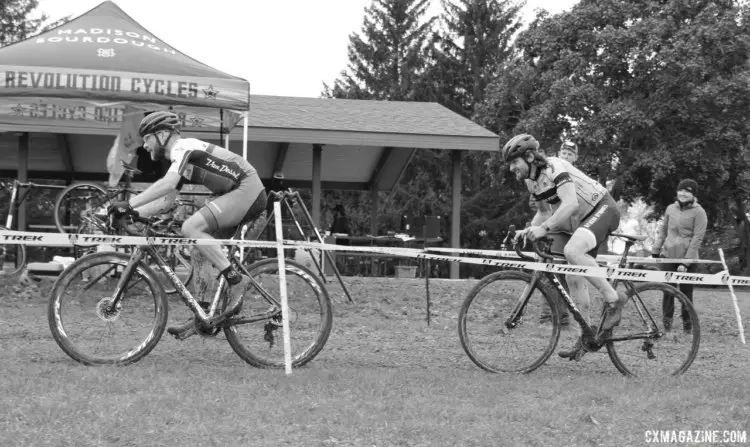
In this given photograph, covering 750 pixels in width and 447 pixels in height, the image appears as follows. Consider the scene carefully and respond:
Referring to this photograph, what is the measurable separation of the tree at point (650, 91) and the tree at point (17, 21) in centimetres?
2371

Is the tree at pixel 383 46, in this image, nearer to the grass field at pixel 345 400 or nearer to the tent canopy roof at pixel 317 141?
the tent canopy roof at pixel 317 141

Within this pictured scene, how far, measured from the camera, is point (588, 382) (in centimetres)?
658

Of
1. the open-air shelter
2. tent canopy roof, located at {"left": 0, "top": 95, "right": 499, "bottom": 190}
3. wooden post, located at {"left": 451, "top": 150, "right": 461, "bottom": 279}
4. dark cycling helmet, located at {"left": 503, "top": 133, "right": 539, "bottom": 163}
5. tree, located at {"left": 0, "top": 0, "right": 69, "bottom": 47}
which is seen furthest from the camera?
tree, located at {"left": 0, "top": 0, "right": 69, "bottom": 47}

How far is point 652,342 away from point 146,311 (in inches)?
160

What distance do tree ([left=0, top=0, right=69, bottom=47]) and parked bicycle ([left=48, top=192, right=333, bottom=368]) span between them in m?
38.1

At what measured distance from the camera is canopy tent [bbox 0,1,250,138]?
11266 mm

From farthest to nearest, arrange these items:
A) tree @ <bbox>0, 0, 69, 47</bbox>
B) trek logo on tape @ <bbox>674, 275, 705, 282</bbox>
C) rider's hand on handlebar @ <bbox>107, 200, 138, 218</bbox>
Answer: tree @ <bbox>0, 0, 69, 47</bbox>
trek logo on tape @ <bbox>674, 275, 705, 282</bbox>
rider's hand on handlebar @ <bbox>107, 200, 138, 218</bbox>

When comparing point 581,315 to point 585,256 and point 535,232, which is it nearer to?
point 585,256

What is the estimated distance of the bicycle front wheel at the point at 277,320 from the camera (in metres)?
6.61

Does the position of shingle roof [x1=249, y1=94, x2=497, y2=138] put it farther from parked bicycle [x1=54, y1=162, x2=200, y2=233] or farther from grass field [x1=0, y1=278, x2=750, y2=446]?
grass field [x1=0, y1=278, x2=750, y2=446]

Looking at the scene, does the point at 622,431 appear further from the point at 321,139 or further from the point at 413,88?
the point at 413,88

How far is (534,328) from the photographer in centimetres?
674

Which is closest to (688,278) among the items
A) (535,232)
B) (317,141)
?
(535,232)

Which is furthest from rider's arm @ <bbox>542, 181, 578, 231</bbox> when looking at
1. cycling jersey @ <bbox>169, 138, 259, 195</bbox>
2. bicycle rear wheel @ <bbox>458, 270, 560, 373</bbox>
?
cycling jersey @ <bbox>169, 138, 259, 195</bbox>
